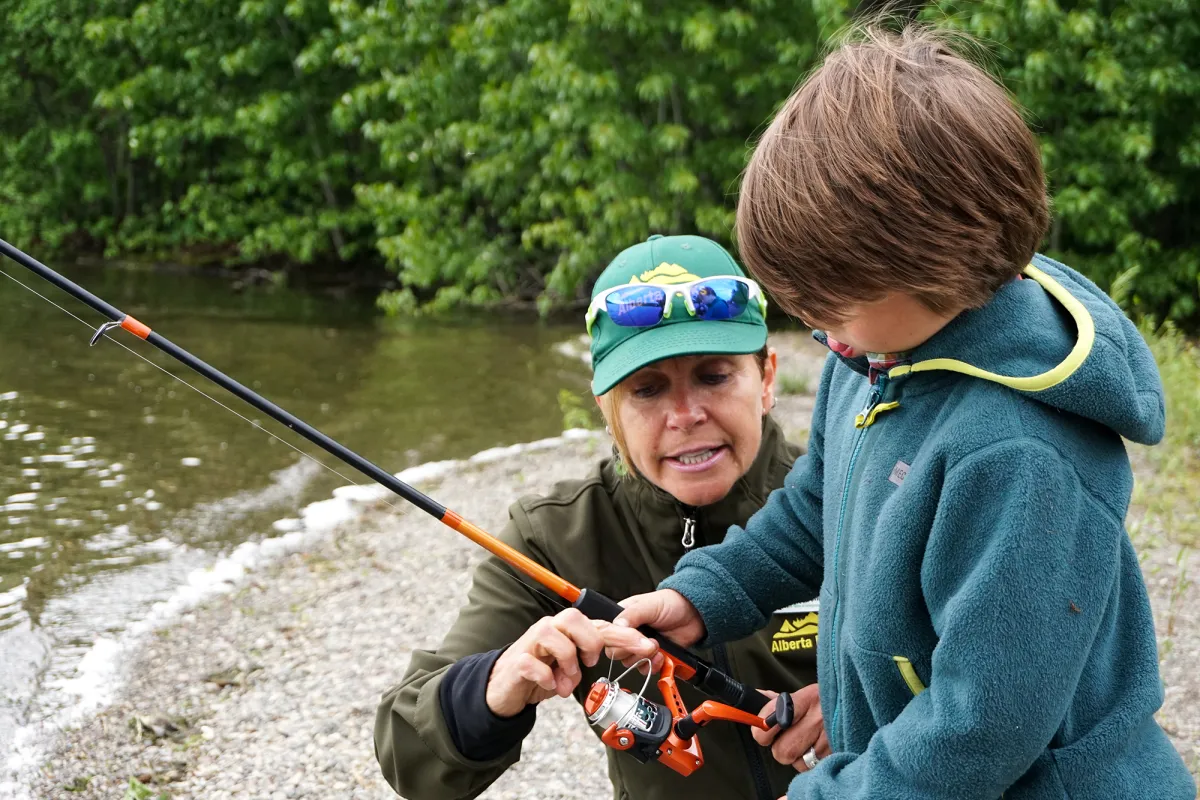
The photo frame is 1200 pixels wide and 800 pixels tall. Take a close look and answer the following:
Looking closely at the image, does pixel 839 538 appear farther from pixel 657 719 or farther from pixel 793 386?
pixel 793 386

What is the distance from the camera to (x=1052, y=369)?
1.32 m

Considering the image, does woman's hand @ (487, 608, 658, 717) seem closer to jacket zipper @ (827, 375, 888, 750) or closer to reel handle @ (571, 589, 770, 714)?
reel handle @ (571, 589, 770, 714)

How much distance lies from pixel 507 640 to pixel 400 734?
0.95 feet

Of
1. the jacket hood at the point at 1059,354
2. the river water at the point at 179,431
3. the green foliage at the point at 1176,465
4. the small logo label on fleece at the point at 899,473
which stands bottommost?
the river water at the point at 179,431

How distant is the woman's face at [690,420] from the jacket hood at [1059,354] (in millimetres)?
704

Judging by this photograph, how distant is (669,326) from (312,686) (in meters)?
3.27

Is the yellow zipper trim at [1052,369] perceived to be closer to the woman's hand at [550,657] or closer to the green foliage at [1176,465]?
the woman's hand at [550,657]

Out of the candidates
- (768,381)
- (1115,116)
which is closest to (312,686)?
(768,381)

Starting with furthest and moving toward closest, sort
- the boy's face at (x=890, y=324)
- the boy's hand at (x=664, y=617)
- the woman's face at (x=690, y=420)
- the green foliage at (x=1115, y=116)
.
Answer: the green foliage at (x=1115, y=116), the woman's face at (x=690, y=420), the boy's hand at (x=664, y=617), the boy's face at (x=890, y=324)

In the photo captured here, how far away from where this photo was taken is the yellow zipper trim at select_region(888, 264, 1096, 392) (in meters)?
1.30

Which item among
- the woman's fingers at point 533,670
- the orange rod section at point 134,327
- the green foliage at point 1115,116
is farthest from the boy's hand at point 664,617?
the green foliage at point 1115,116

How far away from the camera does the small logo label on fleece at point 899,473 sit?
4.76 feet

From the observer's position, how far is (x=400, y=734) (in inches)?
77.6

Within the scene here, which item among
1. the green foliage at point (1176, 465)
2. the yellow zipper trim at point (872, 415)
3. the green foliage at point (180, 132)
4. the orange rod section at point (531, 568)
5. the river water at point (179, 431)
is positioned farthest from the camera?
the green foliage at point (180, 132)
